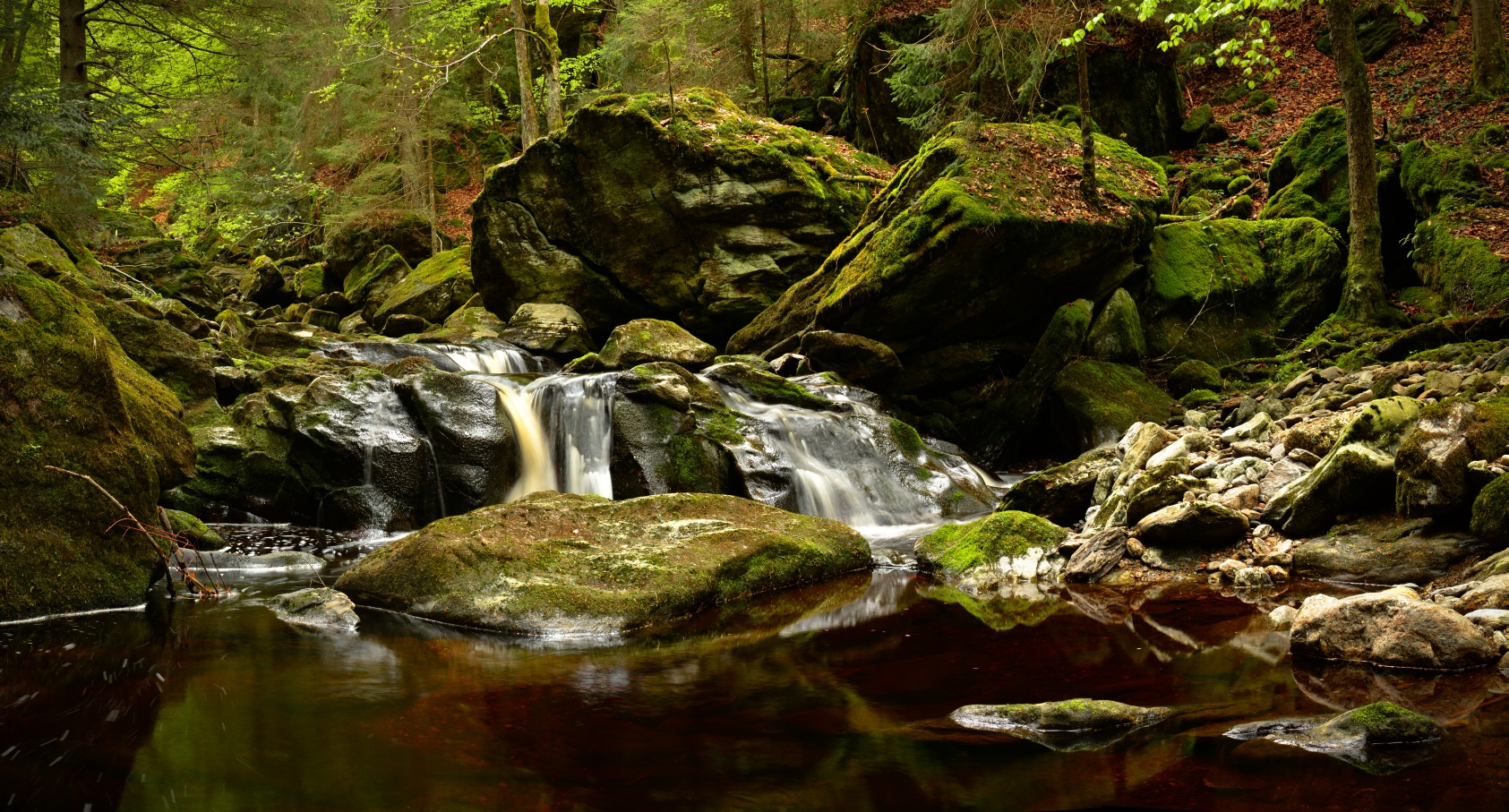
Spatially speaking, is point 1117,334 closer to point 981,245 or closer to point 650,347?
point 981,245

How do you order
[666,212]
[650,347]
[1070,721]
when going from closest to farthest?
[1070,721] < [650,347] < [666,212]

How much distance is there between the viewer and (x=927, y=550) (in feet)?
25.3

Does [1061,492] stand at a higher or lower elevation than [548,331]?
lower

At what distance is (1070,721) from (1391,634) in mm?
1796

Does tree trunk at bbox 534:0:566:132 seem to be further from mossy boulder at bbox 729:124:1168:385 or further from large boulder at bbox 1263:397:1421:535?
large boulder at bbox 1263:397:1421:535

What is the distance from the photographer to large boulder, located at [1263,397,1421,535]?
243 inches

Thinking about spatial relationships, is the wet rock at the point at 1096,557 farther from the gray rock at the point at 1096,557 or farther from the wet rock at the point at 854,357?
the wet rock at the point at 854,357

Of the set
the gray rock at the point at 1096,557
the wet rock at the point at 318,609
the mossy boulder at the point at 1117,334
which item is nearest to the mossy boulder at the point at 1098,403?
the mossy boulder at the point at 1117,334

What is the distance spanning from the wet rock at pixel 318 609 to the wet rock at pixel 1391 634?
5.43 meters

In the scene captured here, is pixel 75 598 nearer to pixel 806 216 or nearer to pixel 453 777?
pixel 453 777

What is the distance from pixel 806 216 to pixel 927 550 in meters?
10.1

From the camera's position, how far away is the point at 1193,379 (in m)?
13.0

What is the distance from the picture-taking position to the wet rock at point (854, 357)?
43.2ft

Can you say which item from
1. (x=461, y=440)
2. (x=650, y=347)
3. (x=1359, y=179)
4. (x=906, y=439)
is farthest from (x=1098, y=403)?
(x=461, y=440)
